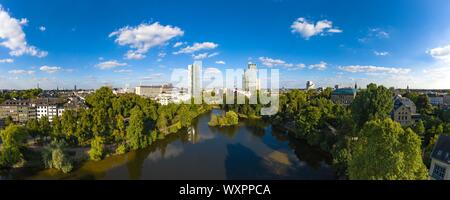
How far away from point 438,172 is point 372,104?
2288 mm

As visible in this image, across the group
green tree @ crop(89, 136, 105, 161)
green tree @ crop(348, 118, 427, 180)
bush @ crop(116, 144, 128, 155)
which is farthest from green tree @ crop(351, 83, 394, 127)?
green tree @ crop(89, 136, 105, 161)

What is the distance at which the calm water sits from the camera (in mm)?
5008

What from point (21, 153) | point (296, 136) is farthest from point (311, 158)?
point (21, 153)

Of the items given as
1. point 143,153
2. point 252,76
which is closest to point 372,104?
point 252,76

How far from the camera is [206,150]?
6.77 m

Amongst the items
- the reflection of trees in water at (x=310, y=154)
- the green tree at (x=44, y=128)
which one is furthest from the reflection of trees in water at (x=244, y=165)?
the green tree at (x=44, y=128)

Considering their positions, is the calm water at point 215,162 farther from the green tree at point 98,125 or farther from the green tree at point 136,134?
the green tree at point 98,125

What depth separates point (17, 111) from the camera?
1149 centimetres

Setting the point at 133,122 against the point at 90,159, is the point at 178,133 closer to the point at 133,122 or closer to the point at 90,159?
the point at 133,122
